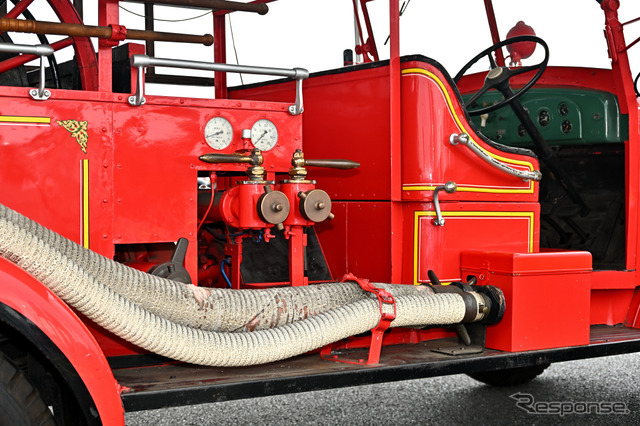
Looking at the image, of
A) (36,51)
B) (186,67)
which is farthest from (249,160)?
(36,51)

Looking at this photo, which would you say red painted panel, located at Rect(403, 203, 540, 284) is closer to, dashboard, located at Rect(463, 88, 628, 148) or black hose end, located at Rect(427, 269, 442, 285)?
black hose end, located at Rect(427, 269, 442, 285)

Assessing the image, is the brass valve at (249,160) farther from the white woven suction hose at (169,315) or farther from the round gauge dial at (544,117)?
the round gauge dial at (544,117)

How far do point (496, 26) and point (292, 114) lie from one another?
1.97 m

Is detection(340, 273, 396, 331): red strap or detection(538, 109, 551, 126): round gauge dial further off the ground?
detection(538, 109, 551, 126): round gauge dial

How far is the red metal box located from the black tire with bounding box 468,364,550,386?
146 centimetres

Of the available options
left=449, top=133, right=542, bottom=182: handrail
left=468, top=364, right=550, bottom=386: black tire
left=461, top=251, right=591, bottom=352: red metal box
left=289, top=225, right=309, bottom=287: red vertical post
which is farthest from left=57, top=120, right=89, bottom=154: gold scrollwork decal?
left=468, top=364, right=550, bottom=386: black tire

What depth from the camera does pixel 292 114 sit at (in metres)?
3.26

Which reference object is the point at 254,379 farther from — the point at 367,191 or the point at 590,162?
the point at 590,162

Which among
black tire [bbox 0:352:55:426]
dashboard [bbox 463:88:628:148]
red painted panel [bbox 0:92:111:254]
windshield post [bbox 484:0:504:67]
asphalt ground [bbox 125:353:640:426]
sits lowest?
asphalt ground [bbox 125:353:640:426]

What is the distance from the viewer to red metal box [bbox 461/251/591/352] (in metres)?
3.17

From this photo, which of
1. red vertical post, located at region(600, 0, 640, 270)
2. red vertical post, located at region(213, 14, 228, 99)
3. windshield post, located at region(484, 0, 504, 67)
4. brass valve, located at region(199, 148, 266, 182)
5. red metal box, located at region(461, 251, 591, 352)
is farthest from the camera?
windshield post, located at region(484, 0, 504, 67)

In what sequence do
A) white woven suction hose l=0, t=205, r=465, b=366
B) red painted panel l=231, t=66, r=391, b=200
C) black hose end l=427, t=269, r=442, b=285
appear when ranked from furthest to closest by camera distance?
red painted panel l=231, t=66, r=391, b=200 → black hose end l=427, t=269, r=442, b=285 → white woven suction hose l=0, t=205, r=465, b=366

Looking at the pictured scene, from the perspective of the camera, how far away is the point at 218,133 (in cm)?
309

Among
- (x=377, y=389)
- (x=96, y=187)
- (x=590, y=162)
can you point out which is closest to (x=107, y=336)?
(x=96, y=187)
